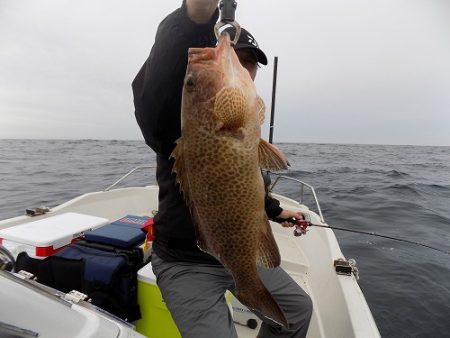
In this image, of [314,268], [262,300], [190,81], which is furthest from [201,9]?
[314,268]

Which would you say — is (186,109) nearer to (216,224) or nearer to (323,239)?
(216,224)

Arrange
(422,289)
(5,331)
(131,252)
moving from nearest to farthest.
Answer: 1. (5,331)
2. (131,252)
3. (422,289)

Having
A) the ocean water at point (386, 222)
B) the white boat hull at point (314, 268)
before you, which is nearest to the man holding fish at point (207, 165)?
the white boat hull at point (314, 268)

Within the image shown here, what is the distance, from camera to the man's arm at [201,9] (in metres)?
1.56

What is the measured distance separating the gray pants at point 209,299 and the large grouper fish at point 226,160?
1.22 feet

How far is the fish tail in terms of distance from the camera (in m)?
1.74

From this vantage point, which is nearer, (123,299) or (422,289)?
(123,299)

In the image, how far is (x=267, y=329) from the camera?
2.33 meters

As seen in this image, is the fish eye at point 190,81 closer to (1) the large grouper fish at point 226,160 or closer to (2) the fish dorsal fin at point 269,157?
(1) the large grouper fish at point 226,160

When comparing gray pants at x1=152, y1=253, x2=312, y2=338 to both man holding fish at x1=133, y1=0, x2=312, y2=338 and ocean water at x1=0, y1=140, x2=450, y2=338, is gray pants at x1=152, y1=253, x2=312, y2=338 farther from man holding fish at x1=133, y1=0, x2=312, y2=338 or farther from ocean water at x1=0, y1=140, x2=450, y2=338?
ocean water at x1=0, y1=140, x2=450, y2=338

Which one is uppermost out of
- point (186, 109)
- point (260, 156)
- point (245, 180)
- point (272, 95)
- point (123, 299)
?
point (272, 95)

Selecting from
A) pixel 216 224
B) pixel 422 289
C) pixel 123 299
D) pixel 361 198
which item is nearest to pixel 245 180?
pixel 216 224

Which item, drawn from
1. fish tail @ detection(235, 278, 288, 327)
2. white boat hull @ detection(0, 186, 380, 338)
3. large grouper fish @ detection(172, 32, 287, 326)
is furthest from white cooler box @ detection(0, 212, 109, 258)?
fish tail @ detection(235, 278, 288, 327)

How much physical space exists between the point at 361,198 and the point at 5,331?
39.8ft
